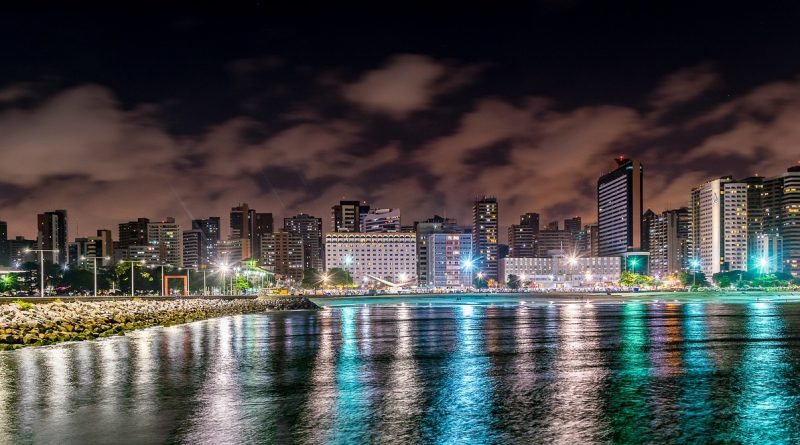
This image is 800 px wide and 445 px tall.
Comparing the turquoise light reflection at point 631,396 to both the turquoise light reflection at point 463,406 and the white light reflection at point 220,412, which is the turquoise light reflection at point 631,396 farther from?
the white light reflection at point 220,412

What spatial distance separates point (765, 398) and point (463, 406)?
10.5 m

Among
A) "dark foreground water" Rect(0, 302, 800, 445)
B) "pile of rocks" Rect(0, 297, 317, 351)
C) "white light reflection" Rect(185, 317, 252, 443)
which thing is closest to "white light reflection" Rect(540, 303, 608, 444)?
"dark foreground water" Rect(0, 302, 800, 445)

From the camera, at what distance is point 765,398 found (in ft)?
78.7

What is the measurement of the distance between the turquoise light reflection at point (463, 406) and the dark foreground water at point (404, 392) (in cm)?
7

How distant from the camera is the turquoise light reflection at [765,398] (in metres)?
18.6

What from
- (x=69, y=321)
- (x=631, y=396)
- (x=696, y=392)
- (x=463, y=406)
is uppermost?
(x=463, y=406)

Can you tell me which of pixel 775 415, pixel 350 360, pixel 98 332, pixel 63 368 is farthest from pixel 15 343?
pixel 775 415

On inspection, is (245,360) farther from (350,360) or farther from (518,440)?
(518,440)

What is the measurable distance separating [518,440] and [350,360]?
1873 centimetres

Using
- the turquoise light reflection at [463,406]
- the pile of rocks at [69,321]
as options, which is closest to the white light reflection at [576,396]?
the turquoise light reflection at [463,406]

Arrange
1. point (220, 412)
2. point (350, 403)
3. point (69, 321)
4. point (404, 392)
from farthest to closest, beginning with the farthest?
point (69, 321)
point (404, 392)
point (350, 403)
point (220, 412)

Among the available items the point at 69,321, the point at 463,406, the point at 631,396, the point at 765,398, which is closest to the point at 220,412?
the point at 463,406

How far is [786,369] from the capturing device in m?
31.4

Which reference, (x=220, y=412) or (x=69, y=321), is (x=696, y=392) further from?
(x=69, y=321)
